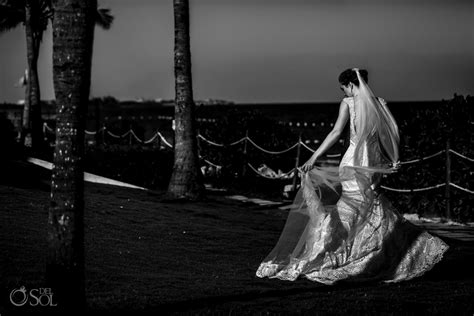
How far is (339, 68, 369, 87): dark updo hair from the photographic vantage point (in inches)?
379

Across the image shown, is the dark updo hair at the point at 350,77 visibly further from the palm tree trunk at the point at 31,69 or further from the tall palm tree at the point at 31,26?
the palm tree trunk at the point at 31,69

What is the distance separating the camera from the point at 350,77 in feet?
31.7

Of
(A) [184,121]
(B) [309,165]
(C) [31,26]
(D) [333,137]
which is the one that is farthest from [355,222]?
(C) [31,26]

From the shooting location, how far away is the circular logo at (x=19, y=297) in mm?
7406

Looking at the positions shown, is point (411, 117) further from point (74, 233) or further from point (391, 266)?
point (74, 233)

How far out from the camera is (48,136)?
145 ft

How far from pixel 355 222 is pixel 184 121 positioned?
8567 mm

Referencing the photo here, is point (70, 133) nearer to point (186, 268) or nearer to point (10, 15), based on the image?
point (186, 268)

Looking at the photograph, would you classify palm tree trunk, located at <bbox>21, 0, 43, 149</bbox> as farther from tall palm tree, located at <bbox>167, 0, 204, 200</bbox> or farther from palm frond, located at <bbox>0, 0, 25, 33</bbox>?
tall palm tree, located at <bbox>167, 0, 204, 200</bbox>

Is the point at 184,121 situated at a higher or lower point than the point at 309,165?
higher

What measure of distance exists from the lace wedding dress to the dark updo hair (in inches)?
7.5

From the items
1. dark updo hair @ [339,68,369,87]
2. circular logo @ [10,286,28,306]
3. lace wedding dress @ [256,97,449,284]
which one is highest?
dark updo hair @ [339,68,369,87]

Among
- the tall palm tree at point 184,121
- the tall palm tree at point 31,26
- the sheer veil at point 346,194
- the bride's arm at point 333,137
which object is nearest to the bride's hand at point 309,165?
the bride's arm at point 333,137

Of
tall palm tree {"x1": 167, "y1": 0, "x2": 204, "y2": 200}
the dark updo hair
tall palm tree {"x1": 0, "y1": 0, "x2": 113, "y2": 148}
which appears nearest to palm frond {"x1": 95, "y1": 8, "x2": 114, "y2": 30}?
tall palm tree {"x1": 0, "y1": 0, "x2": 113, "y2": 148}
